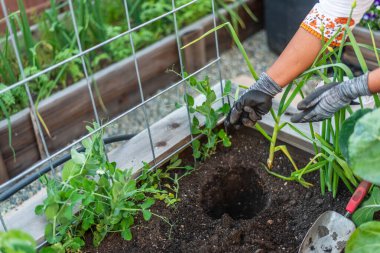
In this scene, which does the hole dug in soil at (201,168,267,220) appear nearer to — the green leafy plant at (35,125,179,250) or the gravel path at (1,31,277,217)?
the green leafy plant at (35,125,179,250)

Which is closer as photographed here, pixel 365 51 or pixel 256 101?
pixel 256 101

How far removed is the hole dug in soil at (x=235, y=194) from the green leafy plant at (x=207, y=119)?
0.08 metres

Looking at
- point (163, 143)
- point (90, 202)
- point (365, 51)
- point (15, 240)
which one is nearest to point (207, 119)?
point (163, 143)

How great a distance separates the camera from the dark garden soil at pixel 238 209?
4.02ft

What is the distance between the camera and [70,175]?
1.18 metres

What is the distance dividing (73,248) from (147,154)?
1.12 ft

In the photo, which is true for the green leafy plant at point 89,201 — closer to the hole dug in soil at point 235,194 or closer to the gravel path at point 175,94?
the hole dug in soil at point 235,194

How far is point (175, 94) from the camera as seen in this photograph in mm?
2557

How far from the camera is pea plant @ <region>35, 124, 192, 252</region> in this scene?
3.67ft

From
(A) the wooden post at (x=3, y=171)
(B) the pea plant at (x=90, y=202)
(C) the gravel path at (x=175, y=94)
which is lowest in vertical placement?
(C) the gravel path at (x=175, y=94)

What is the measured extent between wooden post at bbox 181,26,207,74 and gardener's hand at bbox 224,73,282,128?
4.03ft

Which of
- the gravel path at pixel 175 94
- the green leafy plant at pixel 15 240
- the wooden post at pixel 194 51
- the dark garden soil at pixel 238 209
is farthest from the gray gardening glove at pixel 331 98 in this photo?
the wooden post at pixel 194 51

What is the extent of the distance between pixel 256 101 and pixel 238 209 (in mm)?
318

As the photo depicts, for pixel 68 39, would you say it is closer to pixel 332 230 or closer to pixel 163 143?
pixel 163 143
